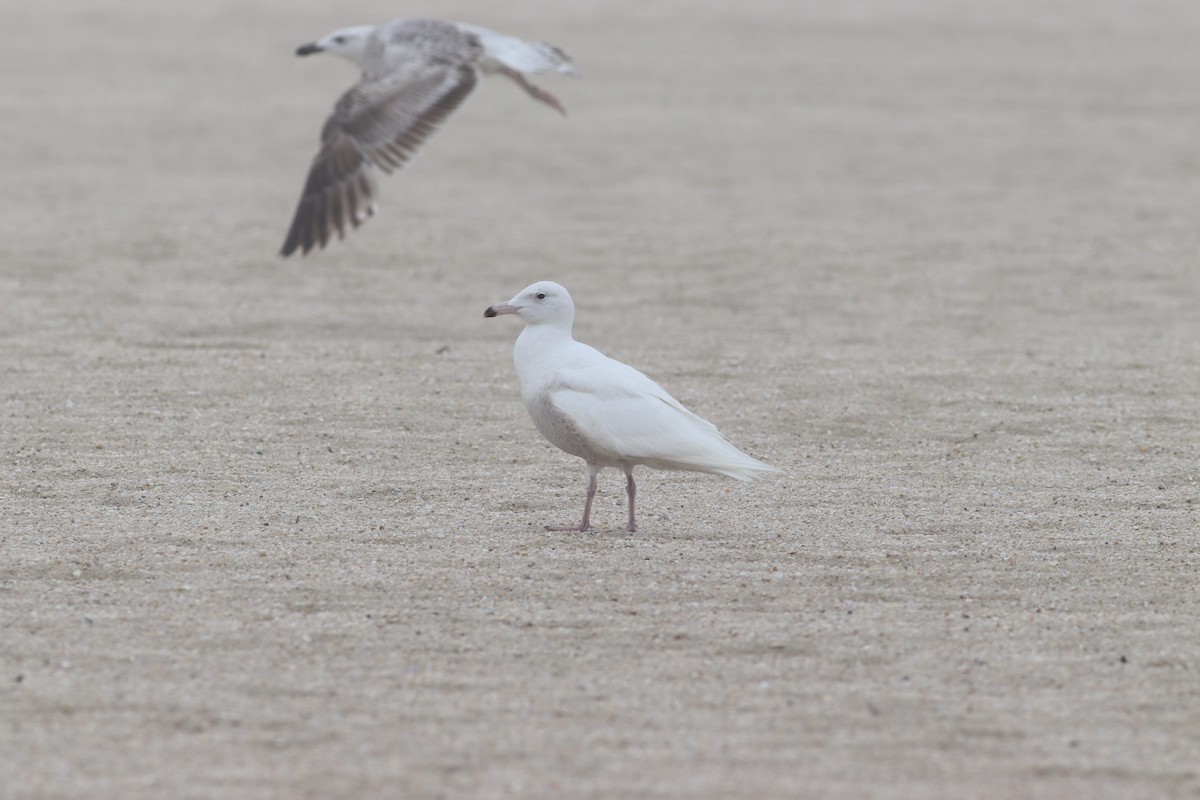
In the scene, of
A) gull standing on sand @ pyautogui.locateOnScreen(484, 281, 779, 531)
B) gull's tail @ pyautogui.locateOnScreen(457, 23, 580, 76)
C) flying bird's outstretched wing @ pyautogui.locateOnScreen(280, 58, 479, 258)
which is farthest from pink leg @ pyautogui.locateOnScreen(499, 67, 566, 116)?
gull standing on sand @ pyautogui.locateOnScreen(484, 281, 779, 531)

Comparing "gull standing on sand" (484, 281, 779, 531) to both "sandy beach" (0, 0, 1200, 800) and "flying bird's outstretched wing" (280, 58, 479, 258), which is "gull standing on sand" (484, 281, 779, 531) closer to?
"sandy beach" (0, 0, 1200, 800)

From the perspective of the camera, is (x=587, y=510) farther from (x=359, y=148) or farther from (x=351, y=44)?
(x=351, y=44)

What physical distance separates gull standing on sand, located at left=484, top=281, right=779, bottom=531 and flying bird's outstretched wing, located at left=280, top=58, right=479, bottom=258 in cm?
347

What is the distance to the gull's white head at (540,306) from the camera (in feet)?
18.6

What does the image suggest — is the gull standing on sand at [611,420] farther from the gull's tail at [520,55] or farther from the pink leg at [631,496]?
the gull's tail at [520,55]

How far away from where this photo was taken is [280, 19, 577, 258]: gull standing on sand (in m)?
8.89

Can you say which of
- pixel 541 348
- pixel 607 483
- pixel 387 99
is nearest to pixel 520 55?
pixel 387 99

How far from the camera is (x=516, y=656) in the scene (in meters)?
4.37

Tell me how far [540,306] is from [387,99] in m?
3.92

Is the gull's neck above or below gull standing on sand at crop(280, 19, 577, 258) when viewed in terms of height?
below

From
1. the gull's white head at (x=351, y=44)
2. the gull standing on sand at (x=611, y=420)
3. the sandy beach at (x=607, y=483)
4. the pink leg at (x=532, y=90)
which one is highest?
the gull's white head at (x=351, y=44)

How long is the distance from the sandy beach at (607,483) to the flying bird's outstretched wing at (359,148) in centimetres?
55

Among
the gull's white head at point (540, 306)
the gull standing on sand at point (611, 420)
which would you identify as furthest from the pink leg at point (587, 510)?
the gull's white head at point (540, 306)

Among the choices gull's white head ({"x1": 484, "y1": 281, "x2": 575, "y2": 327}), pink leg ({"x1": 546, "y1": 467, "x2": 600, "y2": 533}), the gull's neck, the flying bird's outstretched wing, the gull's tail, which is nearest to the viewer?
A: pink leg ({"x1": 546, "y1": 467, "x2": 600, "y2": 533})
